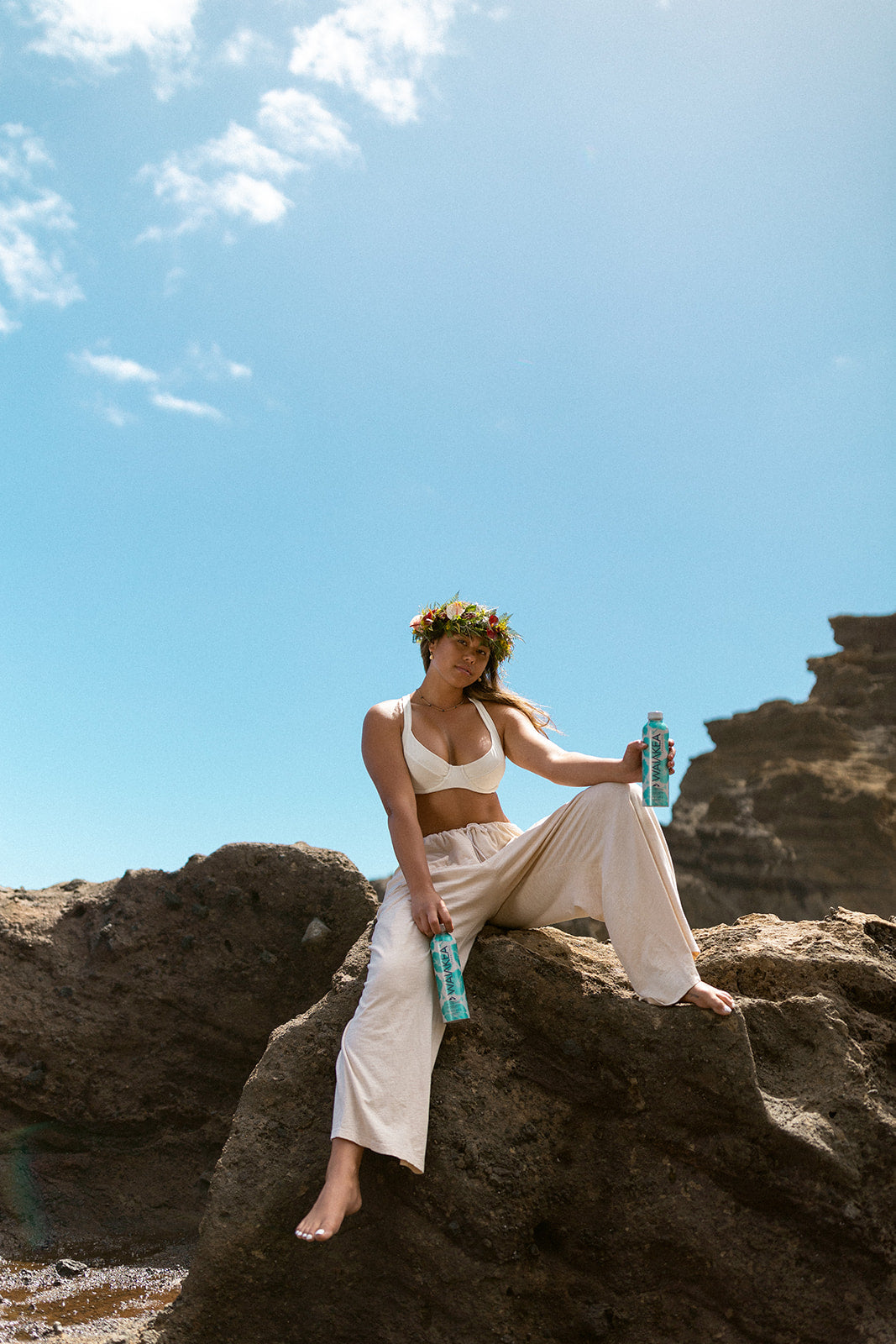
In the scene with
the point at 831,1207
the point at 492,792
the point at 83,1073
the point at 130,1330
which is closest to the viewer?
the point at 831,1207

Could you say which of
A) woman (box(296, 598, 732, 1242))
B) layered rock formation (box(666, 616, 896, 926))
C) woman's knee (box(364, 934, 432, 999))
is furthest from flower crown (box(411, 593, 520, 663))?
layered rock formation (box(666, 616, 896, 926))

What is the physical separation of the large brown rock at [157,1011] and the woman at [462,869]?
6.00 feet

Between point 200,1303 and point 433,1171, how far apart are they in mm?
944

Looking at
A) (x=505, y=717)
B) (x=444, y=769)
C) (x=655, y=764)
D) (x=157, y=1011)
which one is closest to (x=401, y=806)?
(x=444, y=769)

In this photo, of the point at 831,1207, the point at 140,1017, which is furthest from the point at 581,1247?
the point at 140,1017

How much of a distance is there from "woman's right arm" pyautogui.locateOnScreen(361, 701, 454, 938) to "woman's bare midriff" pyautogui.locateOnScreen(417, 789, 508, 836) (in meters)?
0.09

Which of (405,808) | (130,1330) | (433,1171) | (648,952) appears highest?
(405,808)

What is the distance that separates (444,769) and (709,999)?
130 centimetres

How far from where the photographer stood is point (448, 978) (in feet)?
10.4

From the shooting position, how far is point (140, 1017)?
5.38 meters

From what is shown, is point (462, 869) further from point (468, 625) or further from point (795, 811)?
point (795, 811)

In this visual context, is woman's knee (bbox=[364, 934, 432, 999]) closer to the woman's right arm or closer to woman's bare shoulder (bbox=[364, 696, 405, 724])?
the woman's right arm

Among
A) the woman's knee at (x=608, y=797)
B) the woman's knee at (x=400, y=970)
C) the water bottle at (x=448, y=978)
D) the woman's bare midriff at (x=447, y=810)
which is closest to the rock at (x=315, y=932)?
the woman's bare midriff at (x=447, y=810)

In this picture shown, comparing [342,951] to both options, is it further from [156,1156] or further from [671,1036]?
[671,1036]
